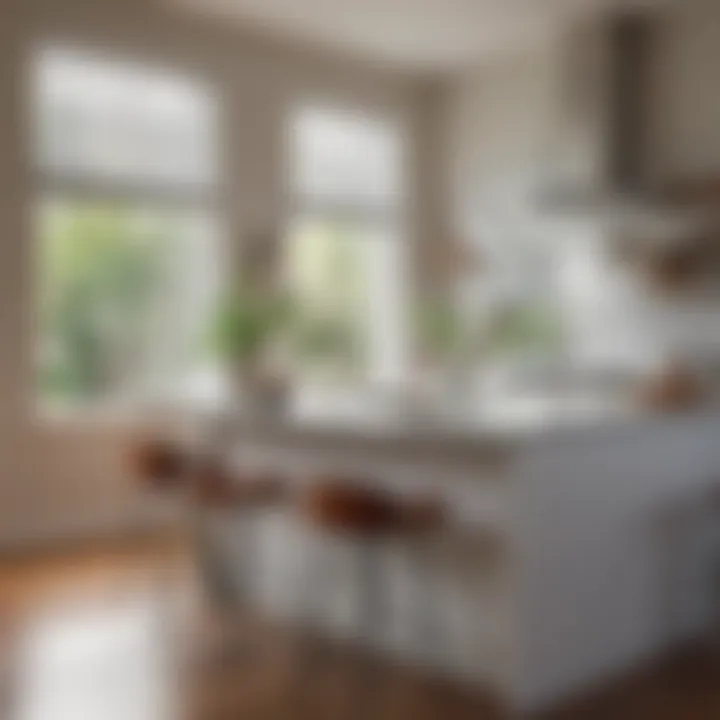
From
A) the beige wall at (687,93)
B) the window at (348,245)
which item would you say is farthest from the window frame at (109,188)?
the beige wall at (687,93)

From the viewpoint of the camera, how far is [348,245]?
7.21 m

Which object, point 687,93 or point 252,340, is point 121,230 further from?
point 687,93

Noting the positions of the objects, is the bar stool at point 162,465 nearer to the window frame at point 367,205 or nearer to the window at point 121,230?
the window at point 121,230

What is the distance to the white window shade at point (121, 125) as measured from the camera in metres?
5.73

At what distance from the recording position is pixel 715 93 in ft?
19.0

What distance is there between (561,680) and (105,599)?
7.11ft

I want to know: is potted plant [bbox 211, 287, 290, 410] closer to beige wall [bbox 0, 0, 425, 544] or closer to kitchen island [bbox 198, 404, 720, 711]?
kitchen island [bbox 198, 404, 720, 711]

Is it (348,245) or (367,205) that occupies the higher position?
(367,205)

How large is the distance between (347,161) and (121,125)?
1722 millimetres

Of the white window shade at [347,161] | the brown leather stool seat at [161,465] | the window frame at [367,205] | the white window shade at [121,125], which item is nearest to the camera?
the brown leather stool seat at [161,465]

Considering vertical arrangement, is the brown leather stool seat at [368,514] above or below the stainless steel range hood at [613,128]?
below

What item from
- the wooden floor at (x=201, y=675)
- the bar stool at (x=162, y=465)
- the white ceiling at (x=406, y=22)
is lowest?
the wooden floor at (x=201, y=675)

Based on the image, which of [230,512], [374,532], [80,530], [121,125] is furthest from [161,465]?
[121,125]

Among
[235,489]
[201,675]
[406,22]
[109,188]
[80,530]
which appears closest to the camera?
[201,675]
